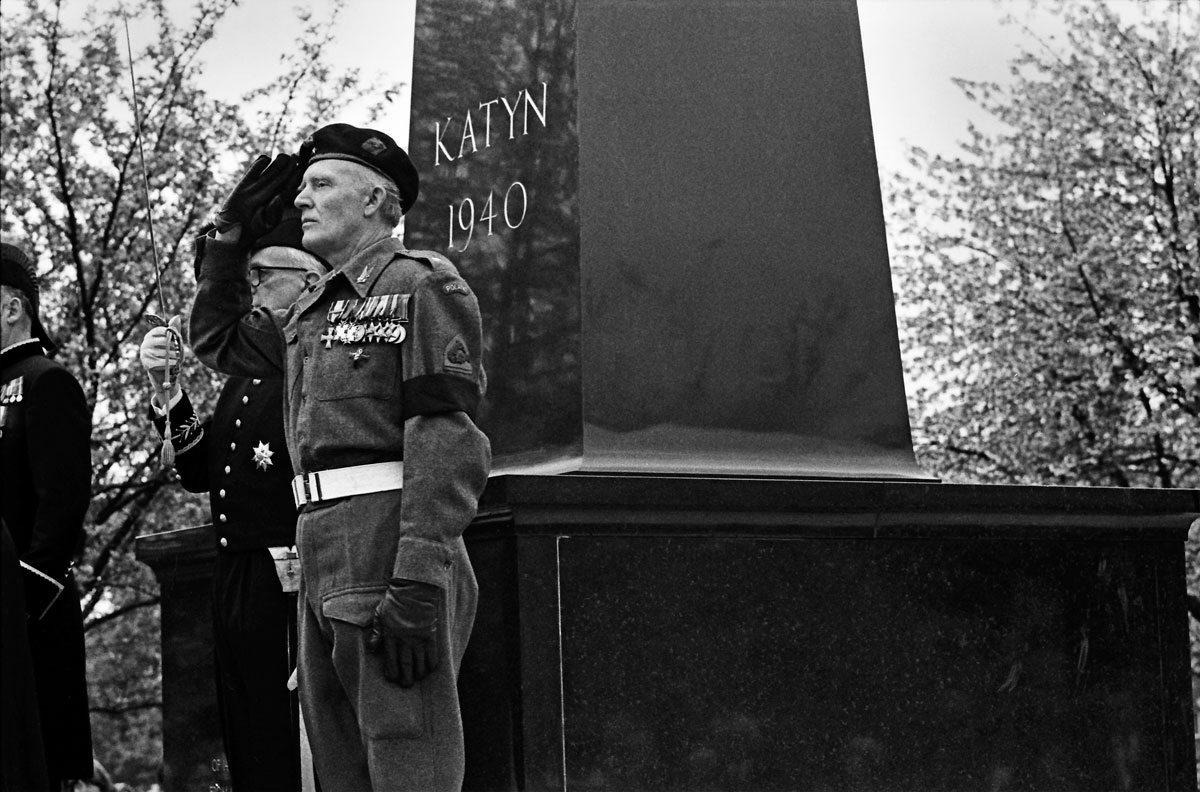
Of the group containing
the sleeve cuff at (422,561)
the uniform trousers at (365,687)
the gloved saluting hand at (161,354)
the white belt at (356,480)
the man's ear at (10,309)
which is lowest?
the uniform trousers at (365,687)

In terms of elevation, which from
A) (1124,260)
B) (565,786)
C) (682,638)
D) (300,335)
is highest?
(1124,260)

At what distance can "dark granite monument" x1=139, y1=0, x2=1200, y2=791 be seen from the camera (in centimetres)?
506

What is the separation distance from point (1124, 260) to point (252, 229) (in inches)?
602

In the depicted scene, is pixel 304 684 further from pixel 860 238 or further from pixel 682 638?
pixel 860 238

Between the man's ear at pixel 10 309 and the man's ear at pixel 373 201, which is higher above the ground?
the man's ear at pixel 10 309

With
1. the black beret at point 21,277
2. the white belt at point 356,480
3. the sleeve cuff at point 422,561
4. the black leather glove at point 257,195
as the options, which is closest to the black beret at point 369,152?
the black leather glove at point 257,195

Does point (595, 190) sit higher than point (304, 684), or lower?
higher

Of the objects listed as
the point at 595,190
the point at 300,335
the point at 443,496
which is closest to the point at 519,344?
the point at 595,190

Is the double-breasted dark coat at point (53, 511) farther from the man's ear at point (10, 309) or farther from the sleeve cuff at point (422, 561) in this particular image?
the sleeve cuff at point (422, 561)

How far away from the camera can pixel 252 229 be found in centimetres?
498

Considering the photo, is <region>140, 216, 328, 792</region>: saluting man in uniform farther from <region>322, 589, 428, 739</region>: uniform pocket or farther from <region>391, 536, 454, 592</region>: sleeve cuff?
<region>391, 536, 454, 592</region>: sleeve cuff

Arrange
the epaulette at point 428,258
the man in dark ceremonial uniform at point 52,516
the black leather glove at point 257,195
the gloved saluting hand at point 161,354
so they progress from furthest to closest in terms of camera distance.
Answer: the man in dark ceremonial uniform at point 52,516, the gloved saluting hand at point 161,354, the black leather glove at point 257,195, the epaulette at point 428,258

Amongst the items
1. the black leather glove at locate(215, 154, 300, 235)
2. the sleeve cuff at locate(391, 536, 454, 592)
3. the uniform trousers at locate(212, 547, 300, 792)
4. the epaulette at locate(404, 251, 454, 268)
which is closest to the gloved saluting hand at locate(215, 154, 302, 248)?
the black leather glove at locate(215, 154, 300, 235)

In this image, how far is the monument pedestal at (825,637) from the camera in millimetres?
4984
